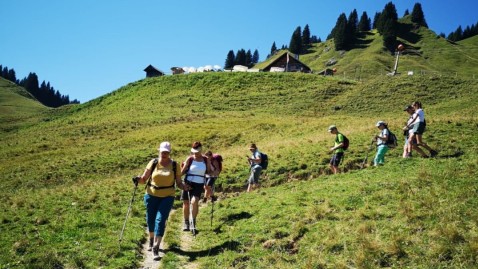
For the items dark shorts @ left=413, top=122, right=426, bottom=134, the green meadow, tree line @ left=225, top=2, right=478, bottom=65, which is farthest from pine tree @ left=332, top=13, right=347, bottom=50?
dark shorts @ left=413, top=122, right=426, bottom=134

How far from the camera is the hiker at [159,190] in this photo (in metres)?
10.1

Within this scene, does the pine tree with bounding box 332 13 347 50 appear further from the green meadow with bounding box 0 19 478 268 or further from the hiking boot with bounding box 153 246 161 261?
the hiking boot with bounding box 153 246 161 261

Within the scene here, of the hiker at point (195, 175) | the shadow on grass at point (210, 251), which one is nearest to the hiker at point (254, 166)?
the hiker at point (195, 175)

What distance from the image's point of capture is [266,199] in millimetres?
14570

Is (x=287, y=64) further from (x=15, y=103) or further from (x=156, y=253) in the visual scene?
(x=15, y=103)

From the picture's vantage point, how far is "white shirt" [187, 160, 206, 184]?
39.5ft

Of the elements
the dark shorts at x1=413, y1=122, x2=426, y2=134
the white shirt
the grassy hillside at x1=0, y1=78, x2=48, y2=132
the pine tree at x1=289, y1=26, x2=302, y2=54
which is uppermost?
the pine tree at x1=289, y1=26, x2=302, y2=54

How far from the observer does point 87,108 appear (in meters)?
73.9

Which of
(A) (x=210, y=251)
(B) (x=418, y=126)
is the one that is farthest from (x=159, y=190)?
(B) (x=418, y=126)

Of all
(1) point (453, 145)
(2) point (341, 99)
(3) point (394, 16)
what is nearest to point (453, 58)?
(3) point (394, 16)

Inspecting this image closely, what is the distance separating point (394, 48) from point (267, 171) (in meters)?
136

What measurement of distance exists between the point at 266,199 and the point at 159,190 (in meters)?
5.57

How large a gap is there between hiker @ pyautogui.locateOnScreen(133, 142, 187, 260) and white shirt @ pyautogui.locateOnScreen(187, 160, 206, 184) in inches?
62.1

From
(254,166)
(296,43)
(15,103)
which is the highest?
(296,43)
